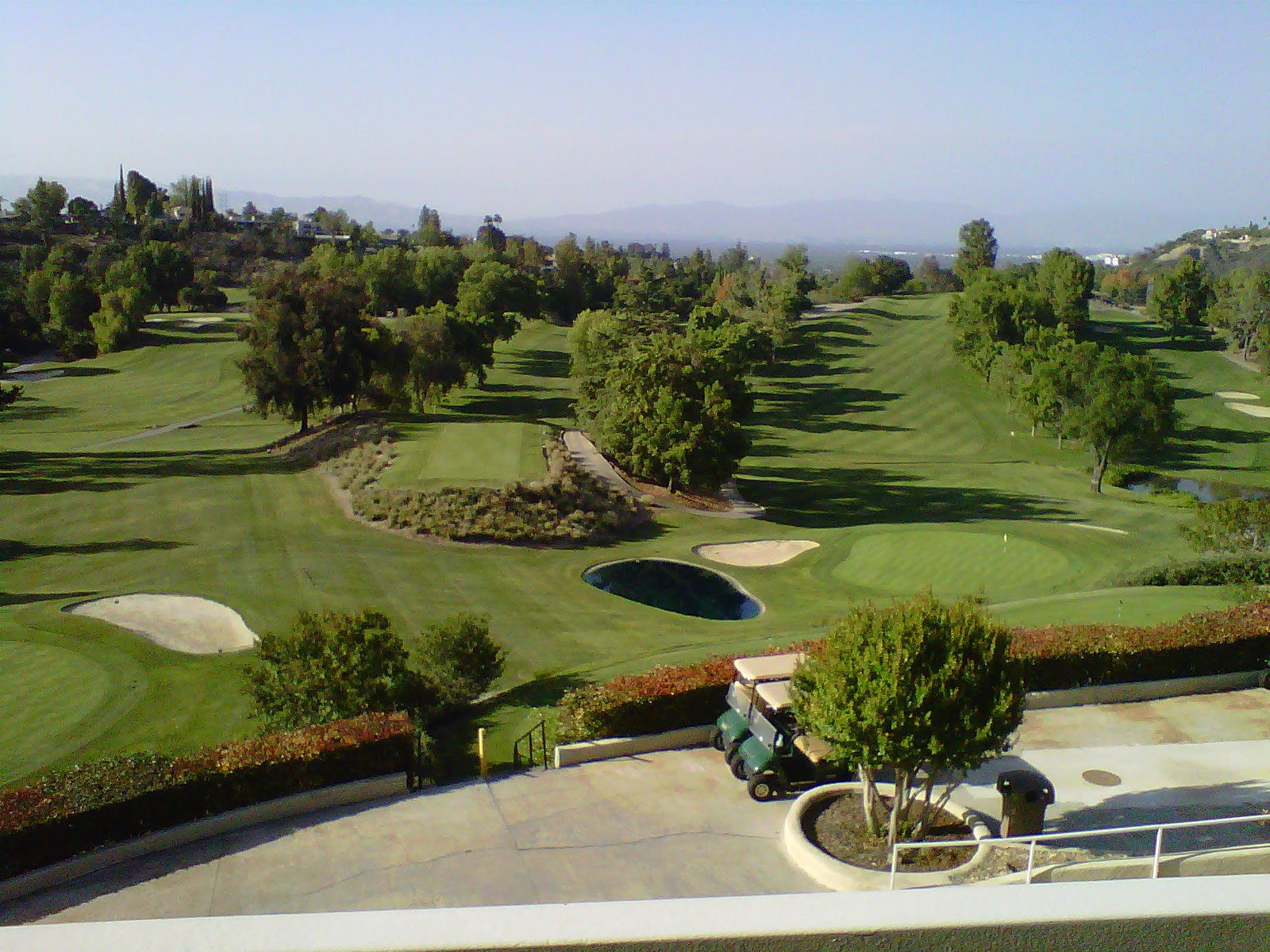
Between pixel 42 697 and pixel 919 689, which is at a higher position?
pixel 919 689

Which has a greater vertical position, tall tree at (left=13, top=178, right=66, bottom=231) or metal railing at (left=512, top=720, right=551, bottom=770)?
tall tree at (left=13, top=178, right=66, bottom=231)

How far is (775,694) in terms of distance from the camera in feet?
47.1

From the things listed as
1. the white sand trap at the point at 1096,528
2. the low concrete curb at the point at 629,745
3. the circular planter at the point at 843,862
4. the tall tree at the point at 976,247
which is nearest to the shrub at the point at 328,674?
the low concrete curb at the point at 629,745

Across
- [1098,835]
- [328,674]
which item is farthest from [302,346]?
[1098,835]

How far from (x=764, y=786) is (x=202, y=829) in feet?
24.2

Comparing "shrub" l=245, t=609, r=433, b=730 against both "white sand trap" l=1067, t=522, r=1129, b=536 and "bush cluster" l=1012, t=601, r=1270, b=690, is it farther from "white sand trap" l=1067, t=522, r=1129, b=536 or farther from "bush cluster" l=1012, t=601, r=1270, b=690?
"white sand trap" l=1067, t=522, r=1129, b=536

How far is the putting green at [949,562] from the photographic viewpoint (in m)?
32.3

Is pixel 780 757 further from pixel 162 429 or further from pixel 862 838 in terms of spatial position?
pixel 162 429

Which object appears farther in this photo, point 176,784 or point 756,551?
point 756,551

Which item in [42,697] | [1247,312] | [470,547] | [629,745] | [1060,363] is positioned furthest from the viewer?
[1247,312]

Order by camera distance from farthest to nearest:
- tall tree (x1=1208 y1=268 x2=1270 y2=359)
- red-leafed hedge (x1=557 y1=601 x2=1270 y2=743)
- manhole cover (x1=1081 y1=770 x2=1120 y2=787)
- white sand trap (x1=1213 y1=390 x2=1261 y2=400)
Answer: tall tree (x1=1208 y1=268 x2=1270 y2=359)
white sand trap (x1=1213 y1=390 x2=1261 y2=400)
red-leafed hedge (x1=557 y1=601 x2=1270 y2=743)
manhole cover (x1=1081 y1=770 x2=1120 y2=787)

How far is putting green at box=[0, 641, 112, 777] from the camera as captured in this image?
17.5 metres

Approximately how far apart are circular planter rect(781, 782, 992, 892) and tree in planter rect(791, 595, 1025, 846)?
1.09 metres

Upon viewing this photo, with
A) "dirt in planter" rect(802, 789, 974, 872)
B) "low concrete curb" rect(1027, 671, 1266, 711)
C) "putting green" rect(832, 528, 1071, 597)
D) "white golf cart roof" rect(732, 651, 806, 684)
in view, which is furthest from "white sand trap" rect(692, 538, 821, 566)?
"dirt in planter" rect(802, 789, 974, 872)
